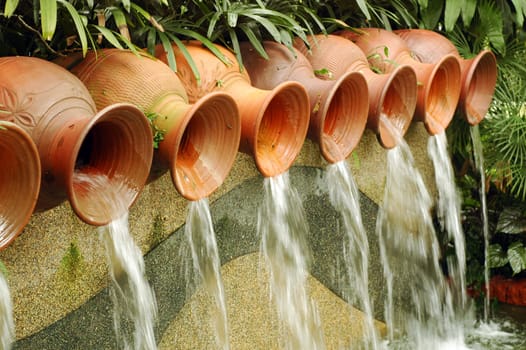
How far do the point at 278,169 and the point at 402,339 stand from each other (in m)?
2.10

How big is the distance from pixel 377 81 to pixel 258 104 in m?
0.86

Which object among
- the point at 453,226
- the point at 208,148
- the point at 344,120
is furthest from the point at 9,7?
the point at 453,226

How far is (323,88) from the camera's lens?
2871 millimetres

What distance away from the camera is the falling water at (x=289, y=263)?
11.2 ft

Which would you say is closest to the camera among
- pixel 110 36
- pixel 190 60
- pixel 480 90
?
pixel 110 36

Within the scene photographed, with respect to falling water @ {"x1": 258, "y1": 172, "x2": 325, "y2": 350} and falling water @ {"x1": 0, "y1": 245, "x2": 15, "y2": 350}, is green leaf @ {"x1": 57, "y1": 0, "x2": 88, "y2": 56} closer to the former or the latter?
falling water @ {"x1": 0, "y1": 245, "x2": 15, "y2": 350}

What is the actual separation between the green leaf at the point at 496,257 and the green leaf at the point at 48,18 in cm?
358

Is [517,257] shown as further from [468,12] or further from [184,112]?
[184,112]

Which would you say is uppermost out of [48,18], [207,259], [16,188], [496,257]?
[48,18]

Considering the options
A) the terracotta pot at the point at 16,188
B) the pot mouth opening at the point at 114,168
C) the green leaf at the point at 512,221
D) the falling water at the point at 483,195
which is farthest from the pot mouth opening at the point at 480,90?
the terracotta pot at the point at 16,188

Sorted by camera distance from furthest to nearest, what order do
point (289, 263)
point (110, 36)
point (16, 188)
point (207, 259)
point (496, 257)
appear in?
1. point (496, 257)
2. point (289, 263)
3. point (207, 259)
4. point (110, 36)
5. point (16, 188)

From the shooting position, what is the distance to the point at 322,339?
3.81 meters

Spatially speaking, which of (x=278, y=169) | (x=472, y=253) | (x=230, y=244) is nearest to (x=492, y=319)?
(x=472, y=253)

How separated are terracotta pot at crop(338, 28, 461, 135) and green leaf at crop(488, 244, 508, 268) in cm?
139
